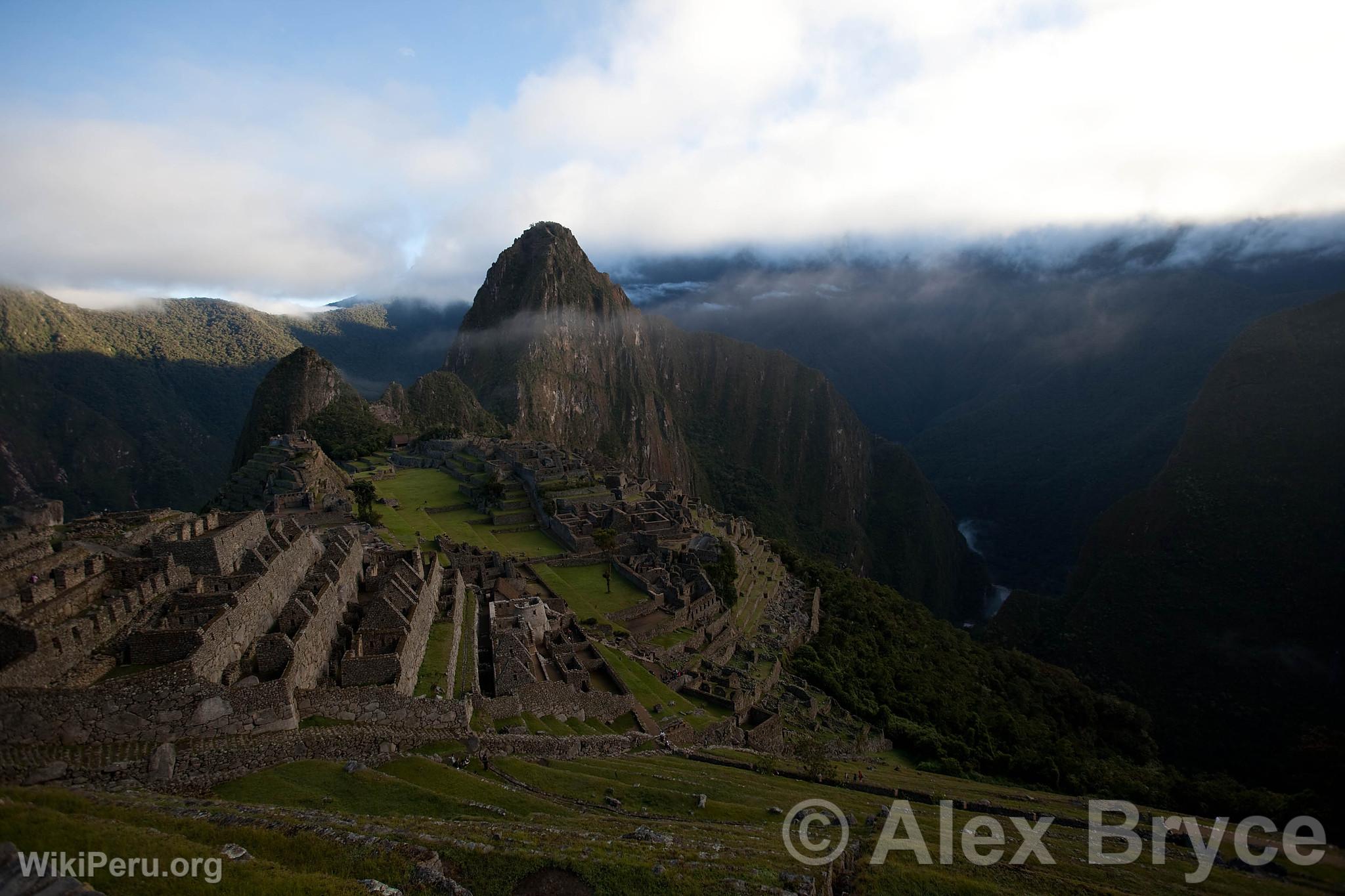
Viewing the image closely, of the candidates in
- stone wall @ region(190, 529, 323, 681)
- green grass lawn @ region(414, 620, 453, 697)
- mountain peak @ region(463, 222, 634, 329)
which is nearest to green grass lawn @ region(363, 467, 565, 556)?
green grass lawn @ region(414, 620, 453, 697)

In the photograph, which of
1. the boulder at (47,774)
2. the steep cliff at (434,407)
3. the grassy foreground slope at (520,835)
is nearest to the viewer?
the grassy foreground slope at (520,835)

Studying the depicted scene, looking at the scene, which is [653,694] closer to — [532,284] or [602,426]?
[602,426]

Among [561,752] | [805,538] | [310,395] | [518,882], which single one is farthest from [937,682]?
[805,538]

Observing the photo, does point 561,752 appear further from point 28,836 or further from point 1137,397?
point 1137,397

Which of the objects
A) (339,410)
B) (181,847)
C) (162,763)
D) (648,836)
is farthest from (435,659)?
(339,410)

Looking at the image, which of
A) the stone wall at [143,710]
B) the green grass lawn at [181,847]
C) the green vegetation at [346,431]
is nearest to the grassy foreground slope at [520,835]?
the green grass lawn at [181,847]

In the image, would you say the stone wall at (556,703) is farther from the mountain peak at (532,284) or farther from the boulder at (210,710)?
the mountain peak at (532,284)

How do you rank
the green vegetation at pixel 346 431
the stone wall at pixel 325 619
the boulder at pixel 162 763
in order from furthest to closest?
the green vegetation at pixel 346 431, the stone wall at pixel 325 619, the boulder at pixel 162 763

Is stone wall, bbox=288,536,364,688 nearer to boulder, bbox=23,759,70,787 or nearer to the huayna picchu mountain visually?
boulder, bbox=23,759,70,787
